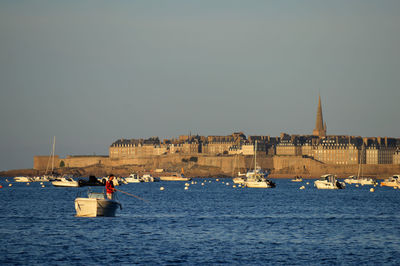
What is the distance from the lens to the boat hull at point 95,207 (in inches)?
1371

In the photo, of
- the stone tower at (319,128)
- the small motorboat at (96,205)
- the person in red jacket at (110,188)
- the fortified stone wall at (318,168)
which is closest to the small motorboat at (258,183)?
the small motorboat at (96,205)

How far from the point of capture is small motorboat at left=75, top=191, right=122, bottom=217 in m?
34.8

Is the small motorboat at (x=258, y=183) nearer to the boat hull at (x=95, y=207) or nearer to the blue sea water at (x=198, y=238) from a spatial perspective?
the blue sea water at (x=198, y=238)

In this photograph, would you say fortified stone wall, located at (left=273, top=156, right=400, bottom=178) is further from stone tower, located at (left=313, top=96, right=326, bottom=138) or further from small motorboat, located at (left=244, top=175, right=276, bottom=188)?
small motorboat, located at (left=244, top=175, right=276, bottom=188)

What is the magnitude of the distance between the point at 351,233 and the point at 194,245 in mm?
8213

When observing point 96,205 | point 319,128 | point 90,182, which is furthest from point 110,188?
point 319,128

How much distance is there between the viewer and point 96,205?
114ft

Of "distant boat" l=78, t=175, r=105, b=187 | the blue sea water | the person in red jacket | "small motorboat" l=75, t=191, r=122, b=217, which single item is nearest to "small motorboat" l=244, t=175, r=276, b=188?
"distant boat" l=78, t=175, r=105, b=187

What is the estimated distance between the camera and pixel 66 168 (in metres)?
173

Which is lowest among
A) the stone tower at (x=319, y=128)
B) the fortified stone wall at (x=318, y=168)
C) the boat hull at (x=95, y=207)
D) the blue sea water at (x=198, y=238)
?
the blue sea water at (x=198, y=238)

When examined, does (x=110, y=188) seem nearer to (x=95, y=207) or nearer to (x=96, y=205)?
(x=96, y=205)

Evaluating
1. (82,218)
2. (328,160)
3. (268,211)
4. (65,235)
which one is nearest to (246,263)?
(65,235)

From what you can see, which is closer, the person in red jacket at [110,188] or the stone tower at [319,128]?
the person in red jacket at [110,188]

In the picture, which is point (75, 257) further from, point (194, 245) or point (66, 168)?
point (66, 168)
